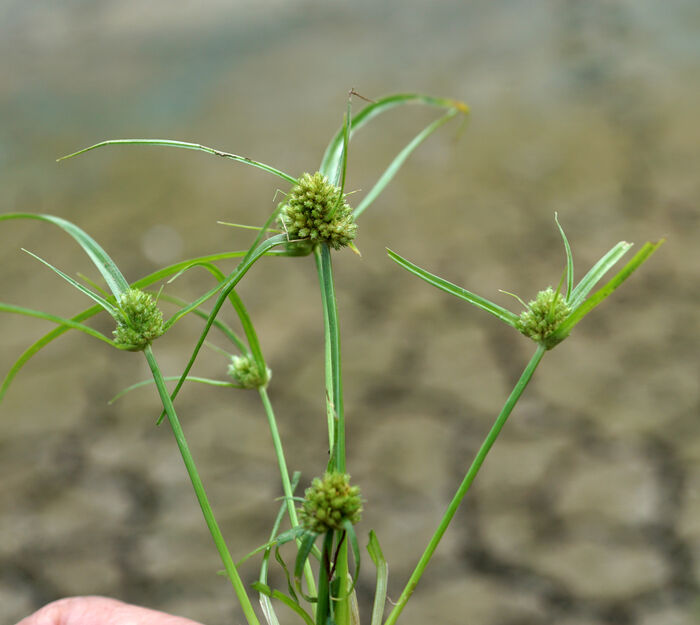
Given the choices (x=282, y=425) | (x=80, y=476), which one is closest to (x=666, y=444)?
(x=282, y=425)

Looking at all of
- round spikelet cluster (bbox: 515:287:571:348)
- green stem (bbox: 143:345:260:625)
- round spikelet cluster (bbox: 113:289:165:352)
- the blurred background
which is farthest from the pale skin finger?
the blurred background

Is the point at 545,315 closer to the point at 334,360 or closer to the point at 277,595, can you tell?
the point at 334,360

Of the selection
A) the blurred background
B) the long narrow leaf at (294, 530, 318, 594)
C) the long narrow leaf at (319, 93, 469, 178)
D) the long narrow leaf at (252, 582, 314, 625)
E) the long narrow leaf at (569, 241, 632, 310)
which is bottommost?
the long narrow leaf at (252, 582, 314, 625)

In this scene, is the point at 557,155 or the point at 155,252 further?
the point at 557,155

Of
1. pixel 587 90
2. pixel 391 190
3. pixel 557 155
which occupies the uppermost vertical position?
pixel 587 90

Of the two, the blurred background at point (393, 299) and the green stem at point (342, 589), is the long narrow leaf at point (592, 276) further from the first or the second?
the blurred background at point (393, 299)

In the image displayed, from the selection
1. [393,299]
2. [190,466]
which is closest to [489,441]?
[190,466]

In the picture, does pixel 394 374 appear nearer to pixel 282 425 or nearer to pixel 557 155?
pixel 282 425

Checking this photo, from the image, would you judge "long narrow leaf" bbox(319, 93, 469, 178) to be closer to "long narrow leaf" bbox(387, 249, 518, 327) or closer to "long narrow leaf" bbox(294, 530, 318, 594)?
"long narrow leaf" bbox(387, 249, 518, 327)

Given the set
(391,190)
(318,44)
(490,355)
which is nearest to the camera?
(490,355)
